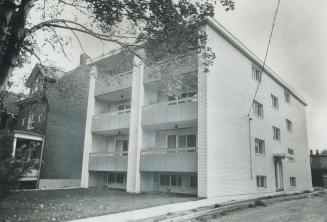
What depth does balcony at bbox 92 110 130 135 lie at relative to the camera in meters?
22.6

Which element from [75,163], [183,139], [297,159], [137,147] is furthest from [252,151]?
[75,163]

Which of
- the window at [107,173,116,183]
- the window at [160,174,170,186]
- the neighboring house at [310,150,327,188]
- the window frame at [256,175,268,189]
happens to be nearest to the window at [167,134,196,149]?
the window at [160,174,170,186]

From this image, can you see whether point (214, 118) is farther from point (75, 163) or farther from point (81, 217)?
point (75, 163)

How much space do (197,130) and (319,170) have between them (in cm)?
2630

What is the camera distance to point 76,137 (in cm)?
2911

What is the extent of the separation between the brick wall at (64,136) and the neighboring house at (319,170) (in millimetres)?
29336

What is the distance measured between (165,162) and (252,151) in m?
6.96

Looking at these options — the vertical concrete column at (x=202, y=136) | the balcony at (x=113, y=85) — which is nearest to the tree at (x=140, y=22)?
the vertical concrete column at (x=202, y=136)

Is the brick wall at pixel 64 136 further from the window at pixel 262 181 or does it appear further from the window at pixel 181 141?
the window at pixel 262 181

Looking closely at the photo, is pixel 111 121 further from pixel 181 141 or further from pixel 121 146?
pixel 181 141

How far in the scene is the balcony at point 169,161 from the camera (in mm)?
17391

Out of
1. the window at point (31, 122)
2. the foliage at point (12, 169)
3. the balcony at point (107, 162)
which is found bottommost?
the foliage at point (12, 169)

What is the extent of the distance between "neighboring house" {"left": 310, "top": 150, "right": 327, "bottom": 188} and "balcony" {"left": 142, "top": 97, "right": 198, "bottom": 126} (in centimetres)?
2656

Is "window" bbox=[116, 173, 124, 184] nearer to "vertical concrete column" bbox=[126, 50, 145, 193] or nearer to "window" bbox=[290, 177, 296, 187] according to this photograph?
"vertical concrete column" bbox=[126, 50, 145, 193]
